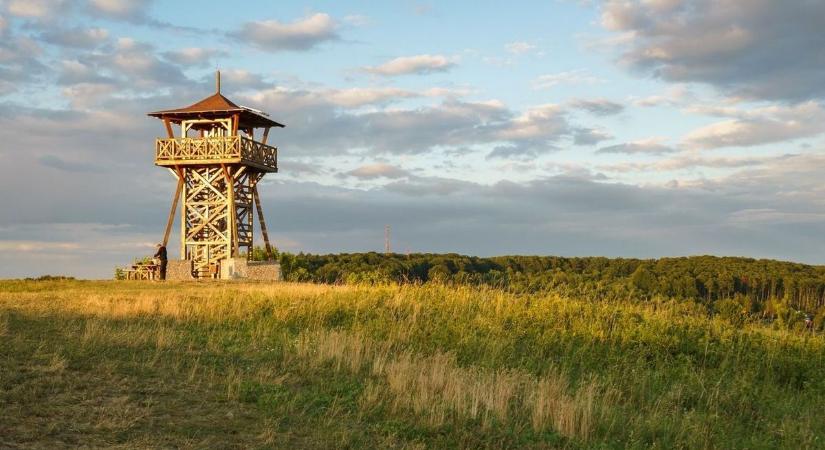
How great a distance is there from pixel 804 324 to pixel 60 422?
59.8 feet

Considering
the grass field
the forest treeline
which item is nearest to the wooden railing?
the forest treeline

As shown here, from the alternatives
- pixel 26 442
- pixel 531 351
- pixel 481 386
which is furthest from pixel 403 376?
pixel 531 351

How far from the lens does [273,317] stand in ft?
59.2

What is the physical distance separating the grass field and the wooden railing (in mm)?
18664

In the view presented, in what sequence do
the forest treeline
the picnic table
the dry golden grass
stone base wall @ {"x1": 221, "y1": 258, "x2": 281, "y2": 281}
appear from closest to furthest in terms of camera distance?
the dry golden grass → stone base wall @ {"x1": 221, "y1": 258, "x2": 281, "y2": 281} → the picnic table → the forest treeline

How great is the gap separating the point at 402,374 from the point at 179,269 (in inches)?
1216

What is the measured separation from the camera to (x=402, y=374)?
1068 centimetres

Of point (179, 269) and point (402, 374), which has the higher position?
point (179, 269)

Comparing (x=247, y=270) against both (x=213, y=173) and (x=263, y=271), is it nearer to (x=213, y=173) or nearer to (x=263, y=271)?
(x=263, y=271)

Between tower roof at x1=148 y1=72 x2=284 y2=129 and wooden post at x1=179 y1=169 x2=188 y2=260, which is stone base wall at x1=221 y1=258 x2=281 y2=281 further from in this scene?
tower roof at x1=148 y1=72 x2=284 y2=129

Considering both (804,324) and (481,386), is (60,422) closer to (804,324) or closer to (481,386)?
(481,386)

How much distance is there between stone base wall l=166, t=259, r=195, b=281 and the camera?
38812mm

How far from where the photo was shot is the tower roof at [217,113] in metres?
39.8

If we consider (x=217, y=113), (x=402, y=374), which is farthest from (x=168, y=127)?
(x=402, y=374)
